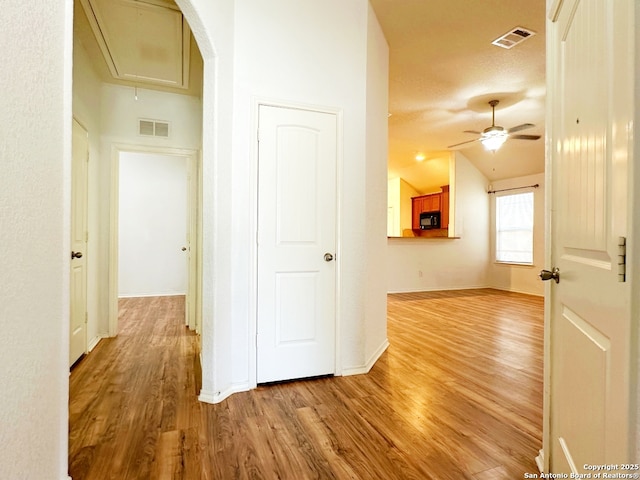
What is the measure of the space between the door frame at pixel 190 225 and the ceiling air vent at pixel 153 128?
0.49 ft

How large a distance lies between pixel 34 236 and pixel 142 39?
8.62ft

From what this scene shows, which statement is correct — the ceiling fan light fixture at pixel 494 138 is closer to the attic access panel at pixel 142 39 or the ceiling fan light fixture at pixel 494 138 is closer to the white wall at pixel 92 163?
the attic access panel at pixel 142 39

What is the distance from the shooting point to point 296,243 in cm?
250

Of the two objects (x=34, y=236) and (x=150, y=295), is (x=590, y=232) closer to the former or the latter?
(x=34, y=236)

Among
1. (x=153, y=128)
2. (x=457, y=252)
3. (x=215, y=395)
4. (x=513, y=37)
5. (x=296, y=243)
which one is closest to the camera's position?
(x=215, y=395)

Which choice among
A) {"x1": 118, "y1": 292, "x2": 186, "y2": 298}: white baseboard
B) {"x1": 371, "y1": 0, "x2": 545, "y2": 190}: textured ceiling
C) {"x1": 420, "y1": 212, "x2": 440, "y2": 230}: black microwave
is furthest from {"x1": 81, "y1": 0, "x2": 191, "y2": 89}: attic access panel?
{"x1": 420, "y1": 212, "x2": 440, "y2": 230}: black microwave

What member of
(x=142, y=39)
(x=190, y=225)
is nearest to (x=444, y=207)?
(x=190, y=225)

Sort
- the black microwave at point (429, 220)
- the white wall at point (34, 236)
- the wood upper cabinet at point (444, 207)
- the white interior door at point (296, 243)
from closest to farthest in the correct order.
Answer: the white wall at point (34, 236), the white interior door at point (296, 243), the wood upper cabinet at point (444, 207), the black microwave at point (429, 220)

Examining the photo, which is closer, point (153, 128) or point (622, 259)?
point (622, 259)

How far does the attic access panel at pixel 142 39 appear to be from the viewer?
2582mm

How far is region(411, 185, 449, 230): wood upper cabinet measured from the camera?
7908 mm

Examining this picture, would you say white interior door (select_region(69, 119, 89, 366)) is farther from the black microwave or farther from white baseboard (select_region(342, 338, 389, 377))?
the black microwave

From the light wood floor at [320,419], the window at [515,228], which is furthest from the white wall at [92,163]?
the window at [515,228]

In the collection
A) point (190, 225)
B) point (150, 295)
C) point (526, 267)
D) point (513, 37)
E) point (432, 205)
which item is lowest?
point (150, 295)
